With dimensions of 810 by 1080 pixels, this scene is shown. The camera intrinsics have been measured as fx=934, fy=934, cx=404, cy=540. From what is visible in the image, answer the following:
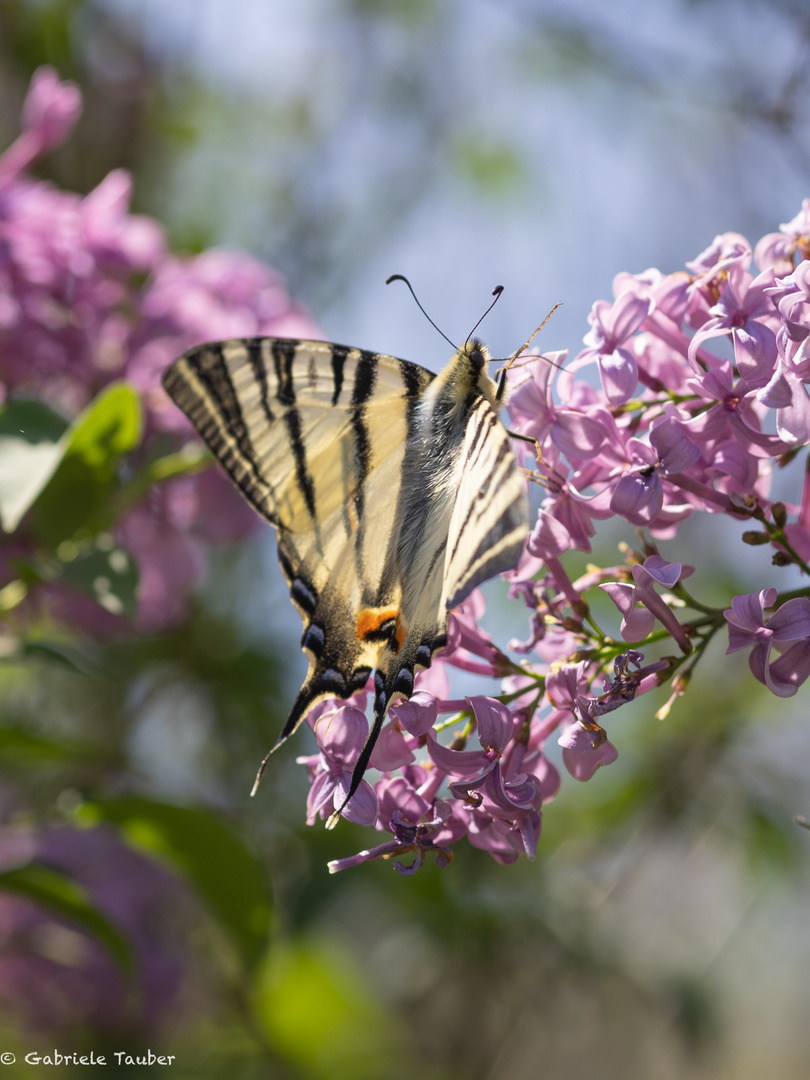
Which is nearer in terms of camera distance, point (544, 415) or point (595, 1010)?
point (544, 415)

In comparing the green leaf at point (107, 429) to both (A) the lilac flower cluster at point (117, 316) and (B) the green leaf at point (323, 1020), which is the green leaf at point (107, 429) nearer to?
(A) the lilac flower cluster at point (117, 316)

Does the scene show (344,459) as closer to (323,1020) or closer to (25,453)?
(25,453)

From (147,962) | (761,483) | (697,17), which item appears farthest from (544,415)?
(147,962)

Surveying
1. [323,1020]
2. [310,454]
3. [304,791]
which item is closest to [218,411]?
[310,454]

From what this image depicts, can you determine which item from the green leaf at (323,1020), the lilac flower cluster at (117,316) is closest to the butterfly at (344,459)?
the lilac flower cluster at (117,316)

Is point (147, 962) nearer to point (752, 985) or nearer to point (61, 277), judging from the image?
point (61, 277)
